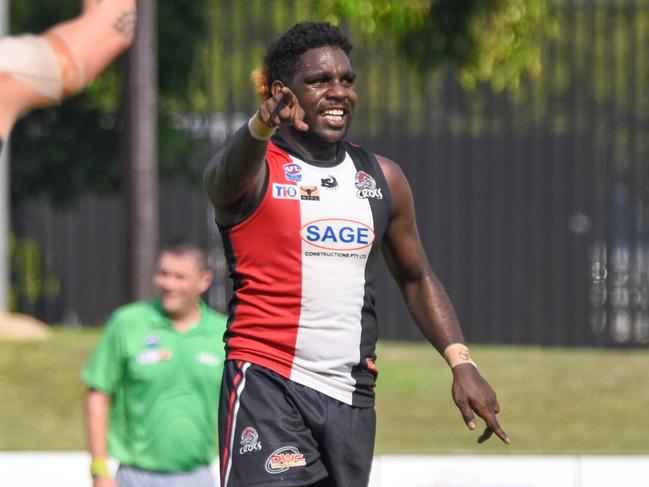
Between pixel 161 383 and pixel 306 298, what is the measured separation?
1.59 m

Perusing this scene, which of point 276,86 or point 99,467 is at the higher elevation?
point 276,86

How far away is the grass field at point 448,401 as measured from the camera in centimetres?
1107

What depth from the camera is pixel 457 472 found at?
8.27 m

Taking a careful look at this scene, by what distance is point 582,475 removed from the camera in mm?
8422

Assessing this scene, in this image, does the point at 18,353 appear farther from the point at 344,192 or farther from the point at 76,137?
the point at 344,192

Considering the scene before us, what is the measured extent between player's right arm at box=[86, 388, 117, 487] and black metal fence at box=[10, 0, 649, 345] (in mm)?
9232

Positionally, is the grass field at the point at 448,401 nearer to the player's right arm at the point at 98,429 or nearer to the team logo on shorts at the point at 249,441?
the player's right arm at the point at 98,429

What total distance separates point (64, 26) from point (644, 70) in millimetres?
7732

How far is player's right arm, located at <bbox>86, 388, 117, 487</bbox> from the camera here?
6.10 meters

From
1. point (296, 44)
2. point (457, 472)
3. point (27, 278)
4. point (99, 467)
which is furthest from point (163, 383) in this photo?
point (27, 278)

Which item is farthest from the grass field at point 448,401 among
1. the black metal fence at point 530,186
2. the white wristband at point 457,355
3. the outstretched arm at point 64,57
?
the white wristband at point 457,355

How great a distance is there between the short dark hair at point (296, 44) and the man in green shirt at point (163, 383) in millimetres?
1488

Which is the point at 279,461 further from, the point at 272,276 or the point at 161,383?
the point at 161,383

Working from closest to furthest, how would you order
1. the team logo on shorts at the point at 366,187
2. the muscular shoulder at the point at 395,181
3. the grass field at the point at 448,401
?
the team logo on shorts at the point at 366,187 → the muscular shoulder at the point at 395,181 → the grass field at the point at 448,401
